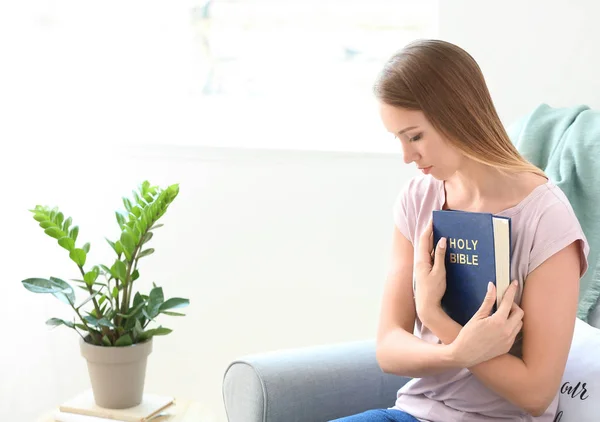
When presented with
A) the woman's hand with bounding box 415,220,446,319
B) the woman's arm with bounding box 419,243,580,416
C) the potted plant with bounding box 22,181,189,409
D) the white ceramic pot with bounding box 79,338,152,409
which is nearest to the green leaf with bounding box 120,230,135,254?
the potted plant with bounding box 22,181,189,409

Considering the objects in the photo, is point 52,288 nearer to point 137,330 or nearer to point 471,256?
point 137,330

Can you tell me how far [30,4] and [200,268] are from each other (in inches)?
36.1

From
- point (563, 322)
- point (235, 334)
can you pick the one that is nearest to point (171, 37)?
point (235, 334)

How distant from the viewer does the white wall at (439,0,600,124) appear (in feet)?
6.46

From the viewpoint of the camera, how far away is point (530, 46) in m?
2.03

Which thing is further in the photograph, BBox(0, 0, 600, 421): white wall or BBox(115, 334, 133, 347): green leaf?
BBox(0, 0, 600, 421): white wall

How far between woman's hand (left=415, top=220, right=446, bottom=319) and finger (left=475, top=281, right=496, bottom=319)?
78 mm

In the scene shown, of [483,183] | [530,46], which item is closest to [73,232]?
[483,183]

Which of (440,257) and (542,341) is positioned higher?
(440,257)

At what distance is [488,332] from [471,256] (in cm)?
12

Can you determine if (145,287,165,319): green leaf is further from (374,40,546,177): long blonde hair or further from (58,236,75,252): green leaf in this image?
(374,40,546,177): long blonde hair

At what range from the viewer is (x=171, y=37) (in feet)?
8.32

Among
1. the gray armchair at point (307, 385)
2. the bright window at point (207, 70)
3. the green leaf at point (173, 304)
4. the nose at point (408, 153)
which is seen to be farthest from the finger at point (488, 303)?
the bright window at point (207, 70)

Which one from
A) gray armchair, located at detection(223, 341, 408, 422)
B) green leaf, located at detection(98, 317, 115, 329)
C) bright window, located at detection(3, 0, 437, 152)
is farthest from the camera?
bright window, located at detection(3, 0, 437, 152)
